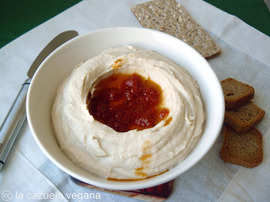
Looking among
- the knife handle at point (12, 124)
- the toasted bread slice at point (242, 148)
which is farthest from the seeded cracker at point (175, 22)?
the knife handle at point (12, 124)

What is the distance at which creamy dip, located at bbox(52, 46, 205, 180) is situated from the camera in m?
1.72

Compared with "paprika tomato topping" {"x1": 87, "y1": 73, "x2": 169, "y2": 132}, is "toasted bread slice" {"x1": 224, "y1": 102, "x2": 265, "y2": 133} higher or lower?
lower

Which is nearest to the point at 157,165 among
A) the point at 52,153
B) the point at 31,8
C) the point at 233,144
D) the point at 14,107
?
the point at 52,153

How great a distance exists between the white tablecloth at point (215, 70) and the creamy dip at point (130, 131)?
497 mm

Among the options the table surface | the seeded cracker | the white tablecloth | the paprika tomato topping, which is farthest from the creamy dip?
the table surface

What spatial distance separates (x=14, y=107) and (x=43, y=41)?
114cm

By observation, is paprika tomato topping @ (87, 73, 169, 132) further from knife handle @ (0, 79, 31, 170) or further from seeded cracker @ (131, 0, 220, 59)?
seeded cracker @ (131, 0, 220, 59)

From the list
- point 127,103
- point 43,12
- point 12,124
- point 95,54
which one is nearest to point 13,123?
point 12,124

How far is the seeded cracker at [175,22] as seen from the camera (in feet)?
10.1

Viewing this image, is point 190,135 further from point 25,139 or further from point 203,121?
point 25,139

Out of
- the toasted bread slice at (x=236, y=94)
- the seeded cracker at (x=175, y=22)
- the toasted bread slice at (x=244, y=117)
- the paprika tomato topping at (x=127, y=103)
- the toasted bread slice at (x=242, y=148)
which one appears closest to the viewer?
the paprika tomato topping at (x=127, y=103)

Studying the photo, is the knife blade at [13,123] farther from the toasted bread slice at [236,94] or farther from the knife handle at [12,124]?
the toasted bread slice at [236,94]

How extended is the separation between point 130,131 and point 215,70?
1714 mm

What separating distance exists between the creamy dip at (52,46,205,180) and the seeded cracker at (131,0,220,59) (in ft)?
3.61
